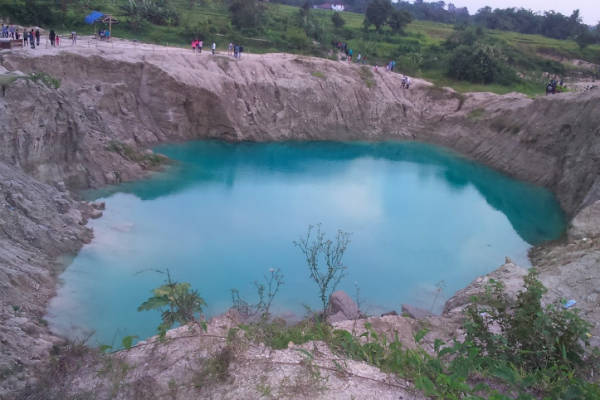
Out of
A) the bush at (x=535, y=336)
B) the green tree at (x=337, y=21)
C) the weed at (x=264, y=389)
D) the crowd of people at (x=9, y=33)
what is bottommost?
the weed at (x=264, y=389)

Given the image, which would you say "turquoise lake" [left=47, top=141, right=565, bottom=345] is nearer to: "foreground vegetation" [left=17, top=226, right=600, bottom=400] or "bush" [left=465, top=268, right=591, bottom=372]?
"foreground vegetation" [left=17, top=226, right=600, bottom=400]

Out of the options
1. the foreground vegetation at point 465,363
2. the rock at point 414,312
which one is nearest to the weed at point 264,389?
the foreground vegetation at point 465,363

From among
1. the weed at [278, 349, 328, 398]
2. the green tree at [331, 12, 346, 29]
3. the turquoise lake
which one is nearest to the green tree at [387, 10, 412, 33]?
the green tree at [331, 12, 346, 29]

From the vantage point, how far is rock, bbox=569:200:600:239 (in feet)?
53.7

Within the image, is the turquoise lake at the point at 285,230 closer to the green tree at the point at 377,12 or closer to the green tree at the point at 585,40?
the green tree at the point at 377,12

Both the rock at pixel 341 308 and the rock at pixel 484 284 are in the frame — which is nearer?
the rock at pixel 341 308

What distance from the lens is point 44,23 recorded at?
35.1 metres

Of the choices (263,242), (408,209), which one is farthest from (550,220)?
Result: (263,242)

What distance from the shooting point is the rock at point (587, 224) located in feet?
53.7

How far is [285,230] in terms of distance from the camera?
56.2 ft

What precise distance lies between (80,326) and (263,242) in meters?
6.48

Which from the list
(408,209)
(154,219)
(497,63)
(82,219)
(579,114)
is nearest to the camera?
(82,219)

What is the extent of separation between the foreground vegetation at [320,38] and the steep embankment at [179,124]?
591cm

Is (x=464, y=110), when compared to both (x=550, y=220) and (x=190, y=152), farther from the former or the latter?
(x=190, y=152)
